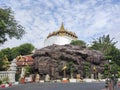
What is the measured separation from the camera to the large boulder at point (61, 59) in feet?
138

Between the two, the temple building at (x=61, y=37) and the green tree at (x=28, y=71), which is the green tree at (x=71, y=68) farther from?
the temple building at (x=61, y=37)

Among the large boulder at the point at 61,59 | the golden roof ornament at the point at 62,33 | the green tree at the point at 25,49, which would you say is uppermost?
the golden roof ornament at the point at 62,33

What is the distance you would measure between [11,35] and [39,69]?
25.0m

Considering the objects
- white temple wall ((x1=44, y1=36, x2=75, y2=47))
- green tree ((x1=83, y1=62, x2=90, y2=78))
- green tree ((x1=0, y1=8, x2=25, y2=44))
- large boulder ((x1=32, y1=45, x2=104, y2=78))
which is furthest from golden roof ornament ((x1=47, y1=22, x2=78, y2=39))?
green tree ((x1=0, y1=8, x2=25, y2=44))

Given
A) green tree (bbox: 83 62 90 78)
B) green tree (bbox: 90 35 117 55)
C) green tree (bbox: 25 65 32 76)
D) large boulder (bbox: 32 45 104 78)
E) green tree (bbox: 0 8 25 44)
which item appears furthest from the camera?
green tree (bbox: 90 35 117 55)

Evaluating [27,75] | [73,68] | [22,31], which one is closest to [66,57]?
[73,68]

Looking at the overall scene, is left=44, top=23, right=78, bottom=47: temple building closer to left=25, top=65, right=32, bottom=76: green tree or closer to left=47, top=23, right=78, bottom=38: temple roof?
left=47, top=23, right=78, bottom=38: temple roof

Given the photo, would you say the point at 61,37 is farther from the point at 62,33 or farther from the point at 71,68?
the point at 71,68

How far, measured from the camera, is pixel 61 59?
144ft

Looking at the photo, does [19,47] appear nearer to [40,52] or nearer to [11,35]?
[40,52]

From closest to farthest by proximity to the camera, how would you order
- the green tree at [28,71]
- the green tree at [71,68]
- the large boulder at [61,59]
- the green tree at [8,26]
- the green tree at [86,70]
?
the green tree at [8,26]
the green tree at [71,68]
the green tree at [86,70]
the large boulder at [61,59]
the green tree at [28,71]

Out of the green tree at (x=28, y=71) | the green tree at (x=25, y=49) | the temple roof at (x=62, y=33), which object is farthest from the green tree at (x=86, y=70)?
the temple roof at (x=62, y=33)

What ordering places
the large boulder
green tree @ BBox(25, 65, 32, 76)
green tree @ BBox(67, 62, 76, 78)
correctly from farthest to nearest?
green tree @ BBox(25, 65, 32, 76) → the large boulder → green tree @ BBox(67, 62, 76, 78)

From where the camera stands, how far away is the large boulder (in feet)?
138
